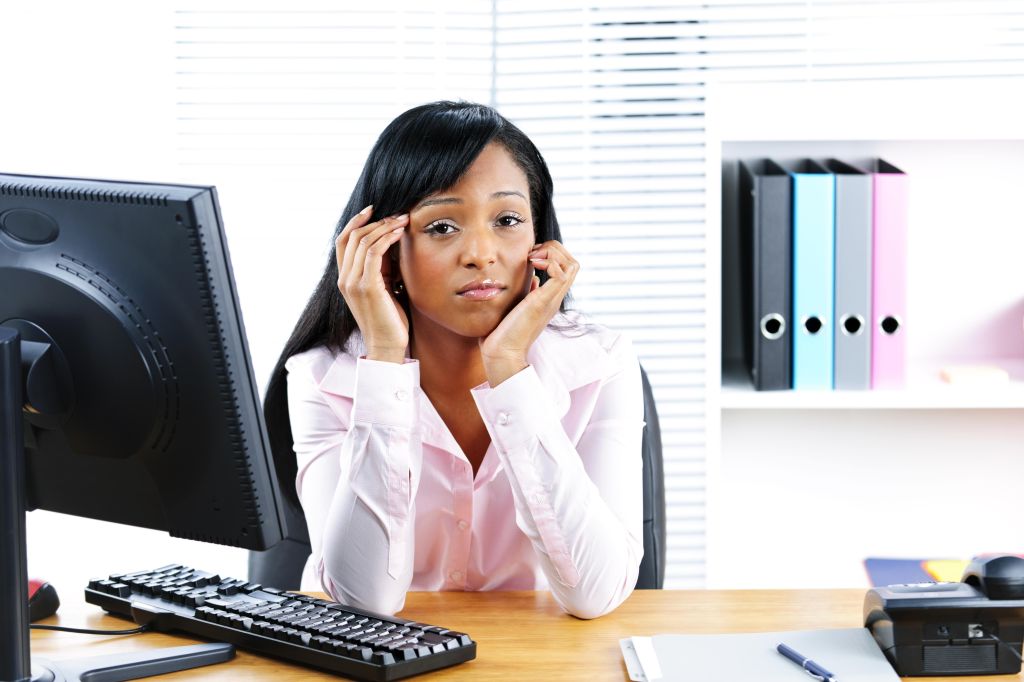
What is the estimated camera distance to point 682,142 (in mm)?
2623

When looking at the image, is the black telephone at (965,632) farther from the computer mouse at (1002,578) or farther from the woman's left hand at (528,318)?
the woman's left hand at (528,318)

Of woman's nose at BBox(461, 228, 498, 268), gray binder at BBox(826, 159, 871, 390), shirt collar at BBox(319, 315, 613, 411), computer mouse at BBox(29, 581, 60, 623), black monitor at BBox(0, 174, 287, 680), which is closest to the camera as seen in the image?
black monitor at BBox(0, 174, 287, 680)

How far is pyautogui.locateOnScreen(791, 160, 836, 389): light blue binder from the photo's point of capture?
196cm

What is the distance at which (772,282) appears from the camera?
2.00 m

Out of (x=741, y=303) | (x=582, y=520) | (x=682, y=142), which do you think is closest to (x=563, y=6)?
(x=682, y=142)

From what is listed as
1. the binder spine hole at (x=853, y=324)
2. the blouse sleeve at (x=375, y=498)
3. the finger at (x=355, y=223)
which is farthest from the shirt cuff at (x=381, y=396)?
the binder spine hole at (x=853, y=324)

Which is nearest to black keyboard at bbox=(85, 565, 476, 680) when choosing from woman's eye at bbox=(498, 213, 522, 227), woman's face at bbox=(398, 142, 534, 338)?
woman's face at bbox=(398, 142, 534, 338)

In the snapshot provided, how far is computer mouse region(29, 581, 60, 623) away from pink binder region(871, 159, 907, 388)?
4.55 ft

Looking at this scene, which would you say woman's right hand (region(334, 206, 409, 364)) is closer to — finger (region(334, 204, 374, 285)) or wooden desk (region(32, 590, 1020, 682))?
finger (region(334, 204, 374, 285))

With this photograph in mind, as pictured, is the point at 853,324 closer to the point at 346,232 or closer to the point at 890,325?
the point at 890,325

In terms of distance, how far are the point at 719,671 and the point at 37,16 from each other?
229 cm

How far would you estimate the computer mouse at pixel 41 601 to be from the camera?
1.31 meters

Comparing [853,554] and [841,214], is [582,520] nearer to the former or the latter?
[841,214]

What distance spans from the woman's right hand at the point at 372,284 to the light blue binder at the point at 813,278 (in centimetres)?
76
